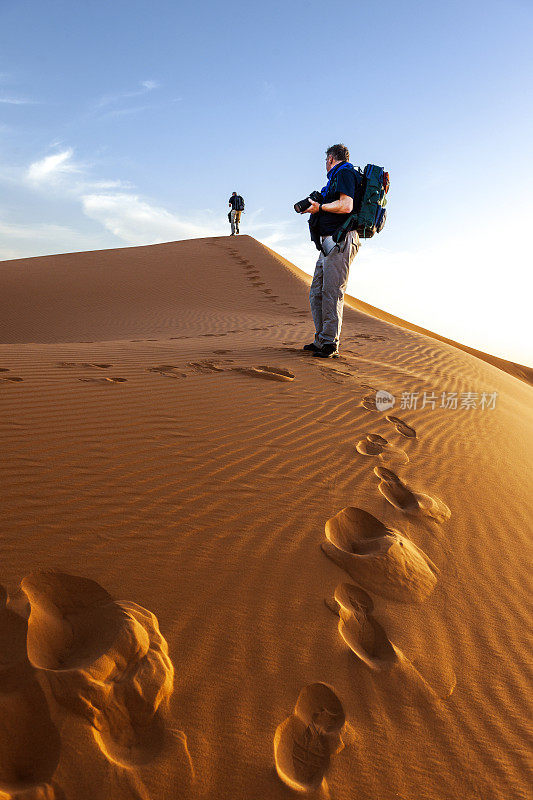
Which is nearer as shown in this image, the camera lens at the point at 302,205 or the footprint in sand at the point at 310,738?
the footprint in sand at the point at 310,738

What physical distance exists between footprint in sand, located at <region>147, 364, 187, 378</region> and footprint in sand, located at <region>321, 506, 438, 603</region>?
2.30 m

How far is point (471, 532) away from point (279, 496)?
3.68 ft

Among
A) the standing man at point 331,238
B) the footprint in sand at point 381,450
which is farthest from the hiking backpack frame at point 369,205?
the footprint in sand at point 381,450

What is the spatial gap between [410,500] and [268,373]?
2.17 metres

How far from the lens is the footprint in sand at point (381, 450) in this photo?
317cm

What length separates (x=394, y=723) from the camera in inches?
58.9

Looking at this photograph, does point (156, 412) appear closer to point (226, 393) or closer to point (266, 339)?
point (226, 393)

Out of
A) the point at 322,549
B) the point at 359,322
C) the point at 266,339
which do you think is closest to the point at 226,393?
the point at 322,549

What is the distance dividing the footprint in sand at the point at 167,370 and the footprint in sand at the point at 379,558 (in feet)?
7.55

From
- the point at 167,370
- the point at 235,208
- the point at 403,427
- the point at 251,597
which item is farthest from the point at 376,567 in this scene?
the point at 235,208

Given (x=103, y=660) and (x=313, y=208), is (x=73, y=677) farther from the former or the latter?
(x=313, y=208)

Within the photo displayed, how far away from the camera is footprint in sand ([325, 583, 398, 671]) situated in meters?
1.69

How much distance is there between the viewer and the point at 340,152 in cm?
499

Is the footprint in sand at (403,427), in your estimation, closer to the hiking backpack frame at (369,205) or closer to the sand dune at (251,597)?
the sand dune at (251,597)
